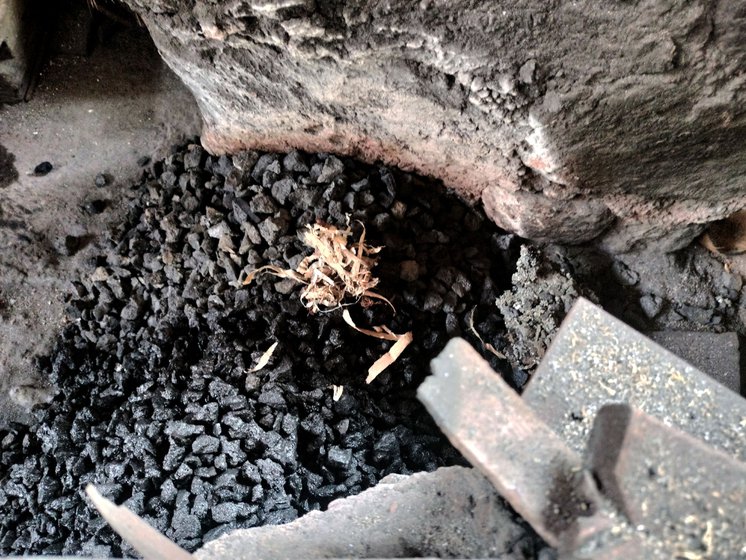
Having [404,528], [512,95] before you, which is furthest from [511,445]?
[512,95]

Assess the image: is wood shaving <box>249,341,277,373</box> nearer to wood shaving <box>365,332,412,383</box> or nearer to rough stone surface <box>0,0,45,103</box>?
wood shaving <box>365,332,412,383</box>

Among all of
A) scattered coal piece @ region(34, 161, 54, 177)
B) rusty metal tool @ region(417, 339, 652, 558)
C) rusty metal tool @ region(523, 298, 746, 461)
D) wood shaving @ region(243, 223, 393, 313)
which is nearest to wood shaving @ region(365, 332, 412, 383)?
wood shaving @ region(243, 223, 393, 313)

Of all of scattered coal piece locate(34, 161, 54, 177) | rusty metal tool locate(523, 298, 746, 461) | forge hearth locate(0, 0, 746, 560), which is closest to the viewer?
rusty metal tool locate(523, 298, 746, 461)

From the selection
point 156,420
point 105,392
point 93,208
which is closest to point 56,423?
point 105,392

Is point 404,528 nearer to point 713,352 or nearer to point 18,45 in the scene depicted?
point 713,352

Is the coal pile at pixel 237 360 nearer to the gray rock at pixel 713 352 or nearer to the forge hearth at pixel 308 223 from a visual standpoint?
the forge hearth at pixel 308 223

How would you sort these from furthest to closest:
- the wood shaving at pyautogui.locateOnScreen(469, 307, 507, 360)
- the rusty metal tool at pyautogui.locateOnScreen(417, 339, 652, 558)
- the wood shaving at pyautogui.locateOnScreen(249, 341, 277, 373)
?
the wood shaving at pyautogui.locateOnScreen(469, 307, 507, 360)
the wood shaving at pyautogui.locateOnScreen(249, 341, 277, 373)
the rusty metal tool at pyautogui.locateOnScreen(417, 339, 652, 558)
